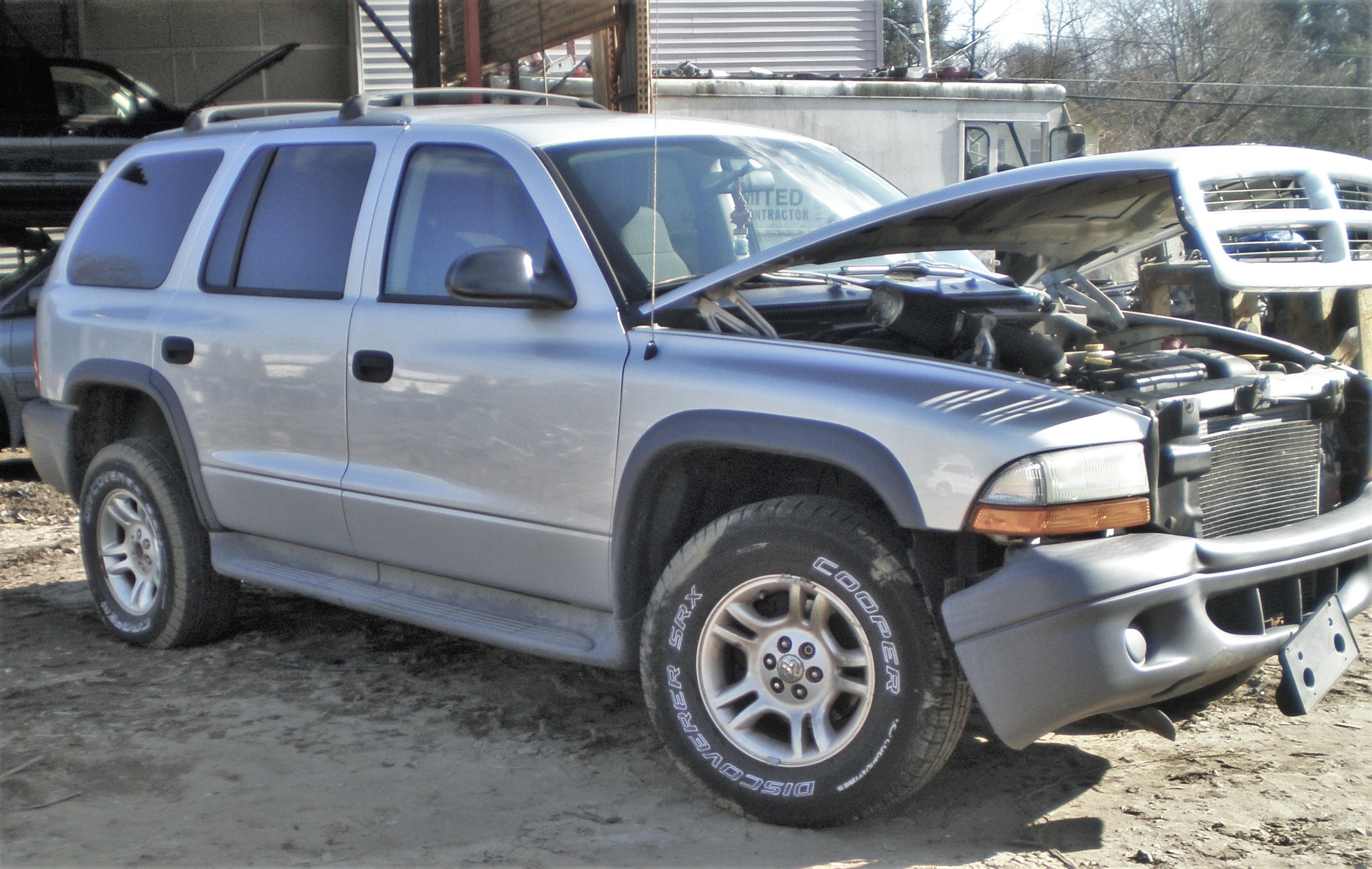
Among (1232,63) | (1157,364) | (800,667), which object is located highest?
(1232,63)

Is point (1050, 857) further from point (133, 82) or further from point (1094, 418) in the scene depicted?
point (133, 82)

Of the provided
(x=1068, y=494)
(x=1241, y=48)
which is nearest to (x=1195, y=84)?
(x=1241, y=48)

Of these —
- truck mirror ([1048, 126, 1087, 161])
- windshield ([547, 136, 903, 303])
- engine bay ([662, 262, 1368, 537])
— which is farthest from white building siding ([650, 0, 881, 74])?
engine bay ([662, 262, 1368, 537])

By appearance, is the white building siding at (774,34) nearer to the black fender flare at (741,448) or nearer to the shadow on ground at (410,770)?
the shadow on ground at (410,770)

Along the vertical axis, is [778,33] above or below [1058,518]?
above

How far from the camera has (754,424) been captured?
323cm

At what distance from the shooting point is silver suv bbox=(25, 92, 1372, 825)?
2.94 meters

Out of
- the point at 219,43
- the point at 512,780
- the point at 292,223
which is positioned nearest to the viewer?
the point at 512,780

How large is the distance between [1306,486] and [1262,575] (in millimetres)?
507

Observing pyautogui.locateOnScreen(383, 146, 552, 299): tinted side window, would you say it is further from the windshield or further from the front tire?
the front tire

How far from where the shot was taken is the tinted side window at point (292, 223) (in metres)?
4.34

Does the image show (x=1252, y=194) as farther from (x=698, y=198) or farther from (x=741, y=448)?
(x=698, y=198)

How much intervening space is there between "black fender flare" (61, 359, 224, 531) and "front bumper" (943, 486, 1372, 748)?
2927 mm

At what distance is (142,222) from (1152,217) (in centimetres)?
365
